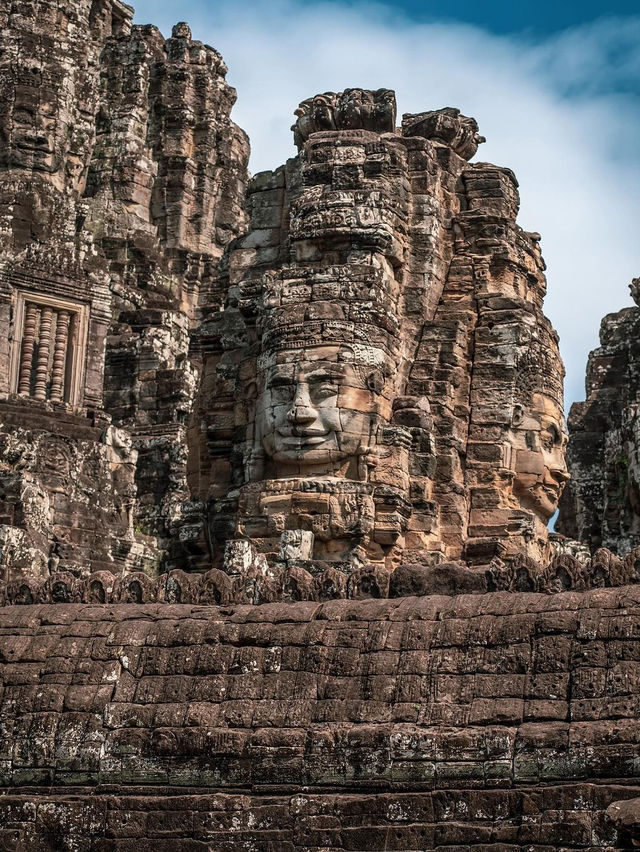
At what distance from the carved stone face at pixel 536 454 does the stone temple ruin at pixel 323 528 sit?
5 centimetres

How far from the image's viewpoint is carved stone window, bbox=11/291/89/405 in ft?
120

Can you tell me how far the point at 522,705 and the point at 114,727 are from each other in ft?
16.1

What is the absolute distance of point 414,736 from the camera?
24.4 metres

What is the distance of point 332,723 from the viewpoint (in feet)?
82.2

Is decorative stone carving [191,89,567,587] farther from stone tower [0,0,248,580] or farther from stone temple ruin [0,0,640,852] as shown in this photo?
stone tower [0,0,248,580]

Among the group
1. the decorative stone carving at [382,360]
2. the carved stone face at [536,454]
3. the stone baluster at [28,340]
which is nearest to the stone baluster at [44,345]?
the stone baluster at [28,340]

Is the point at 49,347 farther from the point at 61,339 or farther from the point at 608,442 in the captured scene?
the point at 608,442

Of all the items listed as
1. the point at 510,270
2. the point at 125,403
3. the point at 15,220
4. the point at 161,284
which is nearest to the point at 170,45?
the point at 161,284

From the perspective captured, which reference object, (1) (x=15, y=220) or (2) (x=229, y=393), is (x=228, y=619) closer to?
(2) (x=229, y=393)

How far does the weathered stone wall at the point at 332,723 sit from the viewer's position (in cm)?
2359

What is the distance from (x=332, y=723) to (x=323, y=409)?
7.49m

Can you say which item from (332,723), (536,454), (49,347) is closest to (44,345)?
(49,347)

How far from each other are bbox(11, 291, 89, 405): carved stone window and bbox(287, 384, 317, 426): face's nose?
20.2 ft

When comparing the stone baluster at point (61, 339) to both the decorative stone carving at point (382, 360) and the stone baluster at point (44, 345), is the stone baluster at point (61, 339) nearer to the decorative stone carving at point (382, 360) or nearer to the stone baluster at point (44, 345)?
the stone baluster at point (44, 345)
